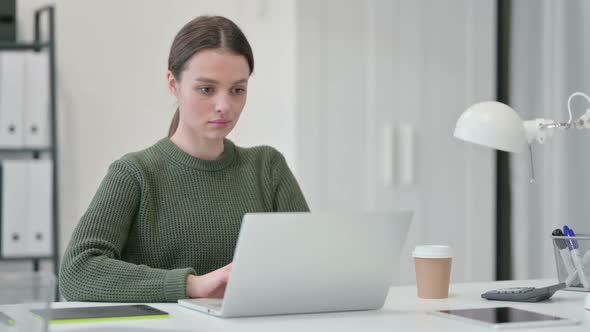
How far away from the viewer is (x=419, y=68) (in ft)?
10.6

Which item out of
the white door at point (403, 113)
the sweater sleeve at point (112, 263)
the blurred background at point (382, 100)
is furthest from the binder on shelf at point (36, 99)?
the sweater sleeve at point (112, 263)

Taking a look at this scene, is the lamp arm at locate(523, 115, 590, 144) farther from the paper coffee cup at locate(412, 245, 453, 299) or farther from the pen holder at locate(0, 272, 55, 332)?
the pen holder at locate(0, 272, 55, 332)

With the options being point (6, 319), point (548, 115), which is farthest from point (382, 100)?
point (6, 319)

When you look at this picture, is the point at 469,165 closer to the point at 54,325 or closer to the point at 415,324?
the point at 415,324

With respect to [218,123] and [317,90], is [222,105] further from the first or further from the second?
[317,90]

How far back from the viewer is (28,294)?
0.99 meters

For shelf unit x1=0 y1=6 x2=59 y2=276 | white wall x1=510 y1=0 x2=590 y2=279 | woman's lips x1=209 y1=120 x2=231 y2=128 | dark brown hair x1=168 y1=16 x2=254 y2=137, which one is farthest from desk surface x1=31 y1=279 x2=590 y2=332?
shelf unit x1=0 y1=6 x2=59 y2=276

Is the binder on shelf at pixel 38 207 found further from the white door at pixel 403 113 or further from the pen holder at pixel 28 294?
the pen holder at pixel 28 294

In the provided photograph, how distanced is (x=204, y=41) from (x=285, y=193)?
1.41 feet

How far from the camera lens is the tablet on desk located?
1.35 metres

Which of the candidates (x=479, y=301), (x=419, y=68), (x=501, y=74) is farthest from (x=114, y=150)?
(x=479, y=301)

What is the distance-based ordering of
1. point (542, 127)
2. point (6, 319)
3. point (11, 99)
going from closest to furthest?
point (6, 319)
point (542, 127)
point (11, 99)

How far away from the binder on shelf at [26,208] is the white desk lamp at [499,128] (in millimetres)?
1878

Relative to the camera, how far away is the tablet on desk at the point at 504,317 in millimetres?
1348
